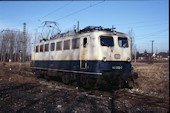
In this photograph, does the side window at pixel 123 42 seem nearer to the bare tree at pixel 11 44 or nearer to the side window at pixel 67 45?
the side window at pixel 67 45

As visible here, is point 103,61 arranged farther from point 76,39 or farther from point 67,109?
point 67,109

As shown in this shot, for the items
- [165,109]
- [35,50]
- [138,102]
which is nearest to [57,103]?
[138,102]

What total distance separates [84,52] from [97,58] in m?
1.41

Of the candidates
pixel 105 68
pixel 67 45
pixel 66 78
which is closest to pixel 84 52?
pixel 105 68

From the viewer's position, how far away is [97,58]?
609 inches

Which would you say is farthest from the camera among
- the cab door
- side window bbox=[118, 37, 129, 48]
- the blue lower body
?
side window bbox=[118, 37, 129, 48]

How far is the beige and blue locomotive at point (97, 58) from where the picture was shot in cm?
1537

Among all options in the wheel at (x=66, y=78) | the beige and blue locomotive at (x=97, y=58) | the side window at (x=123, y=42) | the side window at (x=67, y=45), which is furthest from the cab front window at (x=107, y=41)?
the wheel at (x=66, y=78)

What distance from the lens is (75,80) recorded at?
18078mm

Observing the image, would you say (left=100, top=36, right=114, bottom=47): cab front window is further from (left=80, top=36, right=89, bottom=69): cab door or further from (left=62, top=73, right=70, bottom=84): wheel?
(left=62, top=73, right=70, bottom=84): wheel

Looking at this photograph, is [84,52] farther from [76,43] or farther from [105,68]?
[105,68]

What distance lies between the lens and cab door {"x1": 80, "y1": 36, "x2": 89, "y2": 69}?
16422 mm

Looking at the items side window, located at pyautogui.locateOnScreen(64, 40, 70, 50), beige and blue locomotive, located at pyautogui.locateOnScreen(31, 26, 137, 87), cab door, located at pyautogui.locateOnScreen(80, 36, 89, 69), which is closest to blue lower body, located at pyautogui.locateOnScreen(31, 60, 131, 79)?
beige and blue locomotive, located at pyautogui.locateOnScreen(31, 26, 137, 87)

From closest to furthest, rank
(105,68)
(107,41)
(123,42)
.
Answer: (105,68) < (107,41) < (123,42)
